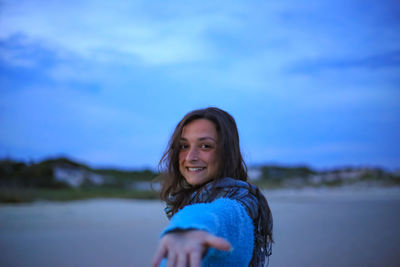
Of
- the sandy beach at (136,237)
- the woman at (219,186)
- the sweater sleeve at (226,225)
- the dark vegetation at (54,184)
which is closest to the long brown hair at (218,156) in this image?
the woman at (219,186)

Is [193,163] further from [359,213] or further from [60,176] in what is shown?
[60,176]

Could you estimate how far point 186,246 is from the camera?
61 cm

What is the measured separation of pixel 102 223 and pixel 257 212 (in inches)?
254

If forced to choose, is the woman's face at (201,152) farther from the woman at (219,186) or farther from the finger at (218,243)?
the finger at (218,243)

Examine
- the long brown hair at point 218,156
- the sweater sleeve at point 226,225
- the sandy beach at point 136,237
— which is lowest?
the sandy beach at point 136,237

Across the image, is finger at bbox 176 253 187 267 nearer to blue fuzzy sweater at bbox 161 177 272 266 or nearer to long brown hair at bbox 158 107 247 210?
blue fuzzy sweater at bbox 161 177 272 266

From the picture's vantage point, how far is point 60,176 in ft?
52.0

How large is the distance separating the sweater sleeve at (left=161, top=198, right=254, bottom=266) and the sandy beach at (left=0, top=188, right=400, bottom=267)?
3.69 metres

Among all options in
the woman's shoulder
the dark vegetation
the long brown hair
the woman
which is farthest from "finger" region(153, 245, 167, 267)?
the dark vegetation

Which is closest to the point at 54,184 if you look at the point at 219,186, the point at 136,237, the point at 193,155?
the point at 136,237

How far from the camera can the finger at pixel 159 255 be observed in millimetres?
604

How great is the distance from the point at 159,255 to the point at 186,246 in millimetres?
54

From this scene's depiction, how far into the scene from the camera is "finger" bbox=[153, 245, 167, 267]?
0.60 meters

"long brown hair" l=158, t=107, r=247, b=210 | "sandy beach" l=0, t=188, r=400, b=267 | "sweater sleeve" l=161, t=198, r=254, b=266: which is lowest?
"sandy beach" l=0, t=188, r=400, b=267
